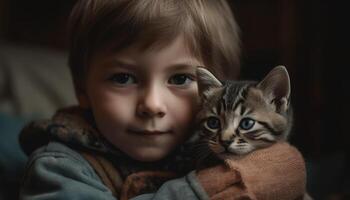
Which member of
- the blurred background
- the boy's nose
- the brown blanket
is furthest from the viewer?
the blurred background

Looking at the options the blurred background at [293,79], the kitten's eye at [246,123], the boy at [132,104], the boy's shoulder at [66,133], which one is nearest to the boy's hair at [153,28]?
the boy at [132,104]

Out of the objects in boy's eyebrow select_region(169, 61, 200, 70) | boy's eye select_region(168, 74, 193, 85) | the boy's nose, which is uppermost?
boy's eyebrow select_region(169, 61, 200, 70)

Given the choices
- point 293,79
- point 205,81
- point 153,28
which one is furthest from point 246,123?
point 293,79

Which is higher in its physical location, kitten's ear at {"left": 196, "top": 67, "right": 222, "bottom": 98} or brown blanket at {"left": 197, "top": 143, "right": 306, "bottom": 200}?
kitten's ear at {"left": 196, "top": 67, "right": 222, "bottom": 98}

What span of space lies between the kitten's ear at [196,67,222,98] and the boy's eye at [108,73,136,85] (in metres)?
0.13

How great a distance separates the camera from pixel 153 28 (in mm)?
1003

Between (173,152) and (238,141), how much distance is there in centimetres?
20

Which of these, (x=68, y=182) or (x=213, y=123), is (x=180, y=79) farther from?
(x=68, y=182)

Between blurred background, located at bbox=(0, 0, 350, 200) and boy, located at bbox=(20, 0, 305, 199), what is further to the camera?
blurred background, located at bbox=(0, 0, 350, 200)

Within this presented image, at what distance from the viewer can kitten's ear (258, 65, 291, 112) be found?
A: 0.91m

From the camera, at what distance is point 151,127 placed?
0.98 meters

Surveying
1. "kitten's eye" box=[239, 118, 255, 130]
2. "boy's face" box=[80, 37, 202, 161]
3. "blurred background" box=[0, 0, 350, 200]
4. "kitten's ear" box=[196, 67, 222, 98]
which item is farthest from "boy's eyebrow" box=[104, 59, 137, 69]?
"blurred background" box=[0, 0, 350, 200]

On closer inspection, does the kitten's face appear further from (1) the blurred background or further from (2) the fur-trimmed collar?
(1) the blurred background

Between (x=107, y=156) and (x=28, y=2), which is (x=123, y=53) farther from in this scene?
(x=28, y=2)
